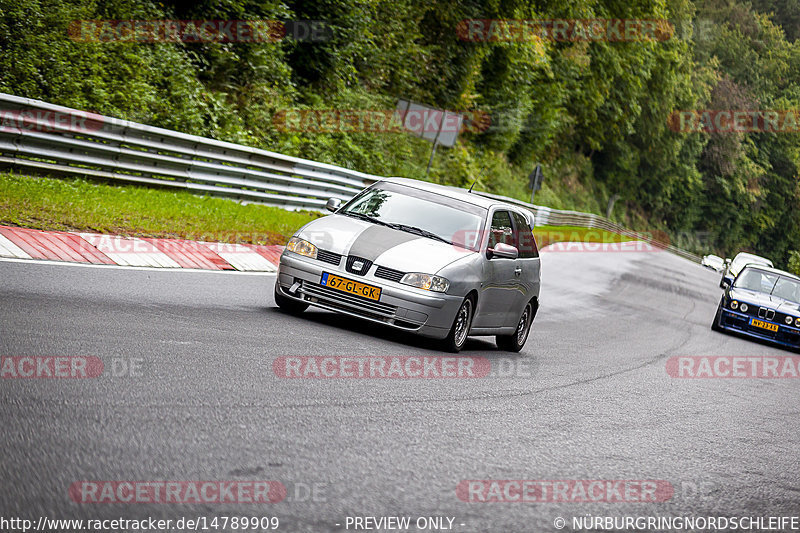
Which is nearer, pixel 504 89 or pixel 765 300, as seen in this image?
pixel 765 300

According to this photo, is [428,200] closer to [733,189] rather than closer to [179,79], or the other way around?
[179,79]

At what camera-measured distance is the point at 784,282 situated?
19.7m

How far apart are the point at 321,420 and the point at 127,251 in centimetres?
617

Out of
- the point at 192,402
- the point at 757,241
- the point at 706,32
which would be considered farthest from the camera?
the point at 757,241

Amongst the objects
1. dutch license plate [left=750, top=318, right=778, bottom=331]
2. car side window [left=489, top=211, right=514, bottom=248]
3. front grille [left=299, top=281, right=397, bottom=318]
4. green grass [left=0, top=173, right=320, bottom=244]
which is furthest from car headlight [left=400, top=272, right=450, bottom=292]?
dutch license plate [left=750, top=318, right=778, bottom=331]

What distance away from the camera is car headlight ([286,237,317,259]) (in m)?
9.55

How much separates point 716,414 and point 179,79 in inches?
570

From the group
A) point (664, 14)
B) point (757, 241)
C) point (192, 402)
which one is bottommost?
point (757, 241)

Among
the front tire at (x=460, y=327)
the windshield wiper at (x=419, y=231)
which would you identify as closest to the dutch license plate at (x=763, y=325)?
the front tire at (x=460, y=327)

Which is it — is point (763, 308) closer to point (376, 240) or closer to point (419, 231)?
point (419, 231)

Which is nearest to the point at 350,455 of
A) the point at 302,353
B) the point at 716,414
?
the point at 302,353

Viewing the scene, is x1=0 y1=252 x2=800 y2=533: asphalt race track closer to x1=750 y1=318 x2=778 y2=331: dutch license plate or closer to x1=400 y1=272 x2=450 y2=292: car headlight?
x1=400 y1=272 x2=450 y2=292: car headlight

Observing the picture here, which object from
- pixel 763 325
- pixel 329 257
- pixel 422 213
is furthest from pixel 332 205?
pixel 763 325

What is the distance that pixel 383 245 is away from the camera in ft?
31.2
